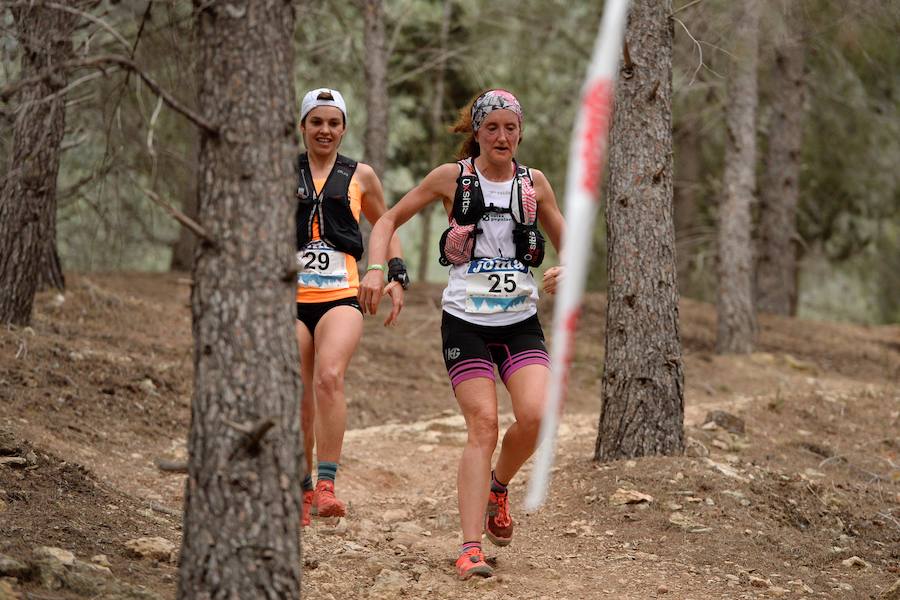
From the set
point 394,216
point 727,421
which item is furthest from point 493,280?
point 727,421

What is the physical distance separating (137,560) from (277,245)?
180 centimetres

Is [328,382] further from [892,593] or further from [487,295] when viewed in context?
[892,593]

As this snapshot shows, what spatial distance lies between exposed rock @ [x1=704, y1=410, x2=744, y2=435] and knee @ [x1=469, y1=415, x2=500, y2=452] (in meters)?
3.75

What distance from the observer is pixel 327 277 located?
18.3 ft

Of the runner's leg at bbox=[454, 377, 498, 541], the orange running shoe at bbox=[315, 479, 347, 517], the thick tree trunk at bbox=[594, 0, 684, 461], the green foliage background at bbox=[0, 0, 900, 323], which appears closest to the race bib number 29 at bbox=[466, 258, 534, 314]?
the runner's leg at bbox=[454, 377, 498, 541]

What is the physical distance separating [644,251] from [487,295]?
1930mm

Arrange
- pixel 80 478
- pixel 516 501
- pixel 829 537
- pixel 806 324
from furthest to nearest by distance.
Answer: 1. pixel 806 324
2. pixel 516 501
3. pixel 829 537
4. pixel 80 478

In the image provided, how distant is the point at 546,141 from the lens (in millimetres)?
18906

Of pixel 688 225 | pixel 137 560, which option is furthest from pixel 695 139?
pixel 137 560

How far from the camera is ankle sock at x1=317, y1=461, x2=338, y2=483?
5.55 m

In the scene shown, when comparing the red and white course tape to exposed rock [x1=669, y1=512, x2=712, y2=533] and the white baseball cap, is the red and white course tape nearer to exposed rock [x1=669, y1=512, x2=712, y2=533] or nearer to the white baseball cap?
the white baseball cap

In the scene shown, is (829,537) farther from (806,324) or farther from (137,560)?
(806,324)

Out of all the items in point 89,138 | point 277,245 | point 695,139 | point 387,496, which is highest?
point 695,139

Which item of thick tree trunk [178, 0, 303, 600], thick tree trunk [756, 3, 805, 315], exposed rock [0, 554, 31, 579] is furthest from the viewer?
thick tree trunk [756, 3, 805, 315]
